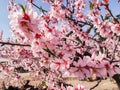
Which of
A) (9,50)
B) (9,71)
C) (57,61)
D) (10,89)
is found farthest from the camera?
(9,50)

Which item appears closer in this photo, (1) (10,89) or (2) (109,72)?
(2) (109,72)

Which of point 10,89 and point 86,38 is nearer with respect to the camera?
point 10,89

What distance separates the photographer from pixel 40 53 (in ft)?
11.6

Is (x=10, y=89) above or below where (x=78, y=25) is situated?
below

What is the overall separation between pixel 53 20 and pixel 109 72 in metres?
4.73

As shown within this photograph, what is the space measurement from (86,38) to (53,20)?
0.99 meters

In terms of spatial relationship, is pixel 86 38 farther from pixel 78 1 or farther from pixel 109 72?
pixel 109 72

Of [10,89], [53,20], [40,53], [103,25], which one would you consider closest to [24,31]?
[40,53]

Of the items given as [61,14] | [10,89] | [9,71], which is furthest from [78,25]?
[9,71]

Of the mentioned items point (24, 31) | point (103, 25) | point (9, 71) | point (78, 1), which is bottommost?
point (9, 71)

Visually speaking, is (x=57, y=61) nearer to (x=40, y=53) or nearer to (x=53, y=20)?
(x=40, y=53)

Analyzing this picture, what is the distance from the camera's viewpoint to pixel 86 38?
7.51 meters

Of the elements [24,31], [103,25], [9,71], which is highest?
[103,25]

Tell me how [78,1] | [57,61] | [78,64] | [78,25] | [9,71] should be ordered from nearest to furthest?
[78,64] → [57,61] → [78,25] → [78,1] → [9,71]
